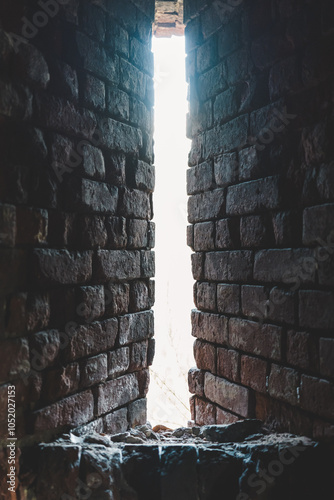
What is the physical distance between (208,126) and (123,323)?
1.64 meters

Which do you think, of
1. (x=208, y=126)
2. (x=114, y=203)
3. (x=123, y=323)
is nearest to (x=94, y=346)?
(x=123, y=323)

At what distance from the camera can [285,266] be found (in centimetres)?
218

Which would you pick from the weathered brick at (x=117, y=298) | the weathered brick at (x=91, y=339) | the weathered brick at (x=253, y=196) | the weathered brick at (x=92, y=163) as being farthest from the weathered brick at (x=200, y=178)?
the weathered brick at (x=91, y=339)

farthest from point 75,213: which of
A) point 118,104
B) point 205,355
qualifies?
point 205,355

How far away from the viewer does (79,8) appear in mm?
2242

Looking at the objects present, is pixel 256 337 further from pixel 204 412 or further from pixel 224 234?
Answer: pixel 204 412

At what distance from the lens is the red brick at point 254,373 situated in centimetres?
231

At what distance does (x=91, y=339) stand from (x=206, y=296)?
98cm

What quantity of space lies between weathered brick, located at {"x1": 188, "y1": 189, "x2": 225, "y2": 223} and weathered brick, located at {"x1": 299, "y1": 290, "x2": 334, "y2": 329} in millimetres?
920

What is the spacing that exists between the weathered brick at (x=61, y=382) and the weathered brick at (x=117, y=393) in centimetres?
25

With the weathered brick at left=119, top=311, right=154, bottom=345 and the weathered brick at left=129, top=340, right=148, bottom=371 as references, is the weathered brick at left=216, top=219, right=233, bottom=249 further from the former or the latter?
the weathered brick at left=129, top=340, right=148, bottom=371

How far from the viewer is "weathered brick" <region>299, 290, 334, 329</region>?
6.27 ft

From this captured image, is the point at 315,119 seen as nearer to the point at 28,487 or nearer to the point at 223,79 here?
the point at 223,79

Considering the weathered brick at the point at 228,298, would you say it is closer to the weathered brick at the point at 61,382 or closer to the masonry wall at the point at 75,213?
the masonry wall at the point at 75,213
